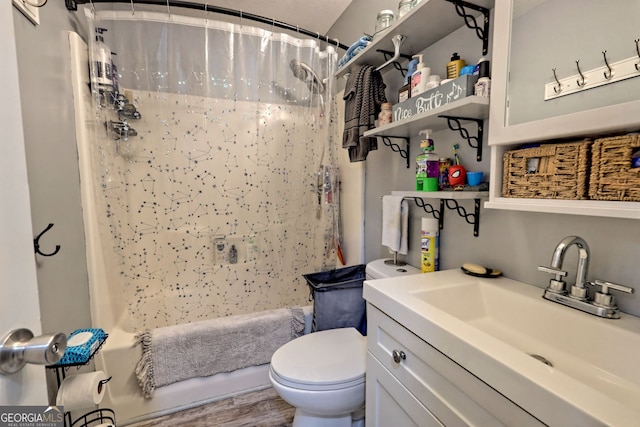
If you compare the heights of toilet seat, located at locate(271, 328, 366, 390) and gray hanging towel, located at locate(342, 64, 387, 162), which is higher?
gray hanging towel, located at locate(342, 64, 387, 162)

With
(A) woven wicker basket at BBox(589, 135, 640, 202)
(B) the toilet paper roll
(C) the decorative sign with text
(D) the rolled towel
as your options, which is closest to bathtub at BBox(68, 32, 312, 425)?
(B) the toilet paper roll

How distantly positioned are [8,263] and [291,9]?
2323 mm

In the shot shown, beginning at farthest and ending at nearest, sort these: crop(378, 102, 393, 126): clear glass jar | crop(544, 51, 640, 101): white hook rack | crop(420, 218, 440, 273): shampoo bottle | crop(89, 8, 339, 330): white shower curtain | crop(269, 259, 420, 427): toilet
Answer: crop(89, 8, 339, 330): white shower curtain < crop(378, 102, 393, 126): clear glass jar < crop(420, 218, 440, 273): shampoo bottle < crop(269, 259, 420, 427): toilet < crop(544, 51, 640, 101): white hook rack

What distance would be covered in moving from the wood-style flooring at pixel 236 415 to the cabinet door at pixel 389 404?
704 millimetres

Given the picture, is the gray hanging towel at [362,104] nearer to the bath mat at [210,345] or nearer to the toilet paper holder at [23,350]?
the bath mat at [210,345]

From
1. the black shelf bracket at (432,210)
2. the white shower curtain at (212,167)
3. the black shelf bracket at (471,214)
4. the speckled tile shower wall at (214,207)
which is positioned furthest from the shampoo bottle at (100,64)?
the black shelf bracket at (471,214)

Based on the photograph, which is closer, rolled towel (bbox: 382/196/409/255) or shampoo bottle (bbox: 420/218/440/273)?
shampoo bottle (bbox: 420/218/440/273)

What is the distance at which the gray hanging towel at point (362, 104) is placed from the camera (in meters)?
1.51

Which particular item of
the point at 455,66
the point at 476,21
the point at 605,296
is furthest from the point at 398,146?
the point at 605,296

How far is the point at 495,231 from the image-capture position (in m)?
1.11

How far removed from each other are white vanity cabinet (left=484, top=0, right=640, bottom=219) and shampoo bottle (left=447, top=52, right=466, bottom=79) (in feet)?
0.55

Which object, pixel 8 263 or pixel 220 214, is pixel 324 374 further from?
pixel 220 214

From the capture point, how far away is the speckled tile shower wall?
1936 mm

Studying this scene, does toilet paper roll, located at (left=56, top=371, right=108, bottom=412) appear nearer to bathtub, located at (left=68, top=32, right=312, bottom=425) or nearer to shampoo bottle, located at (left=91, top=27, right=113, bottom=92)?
bathtub, located at (left=68, top=32, right=312, bottom=425)
